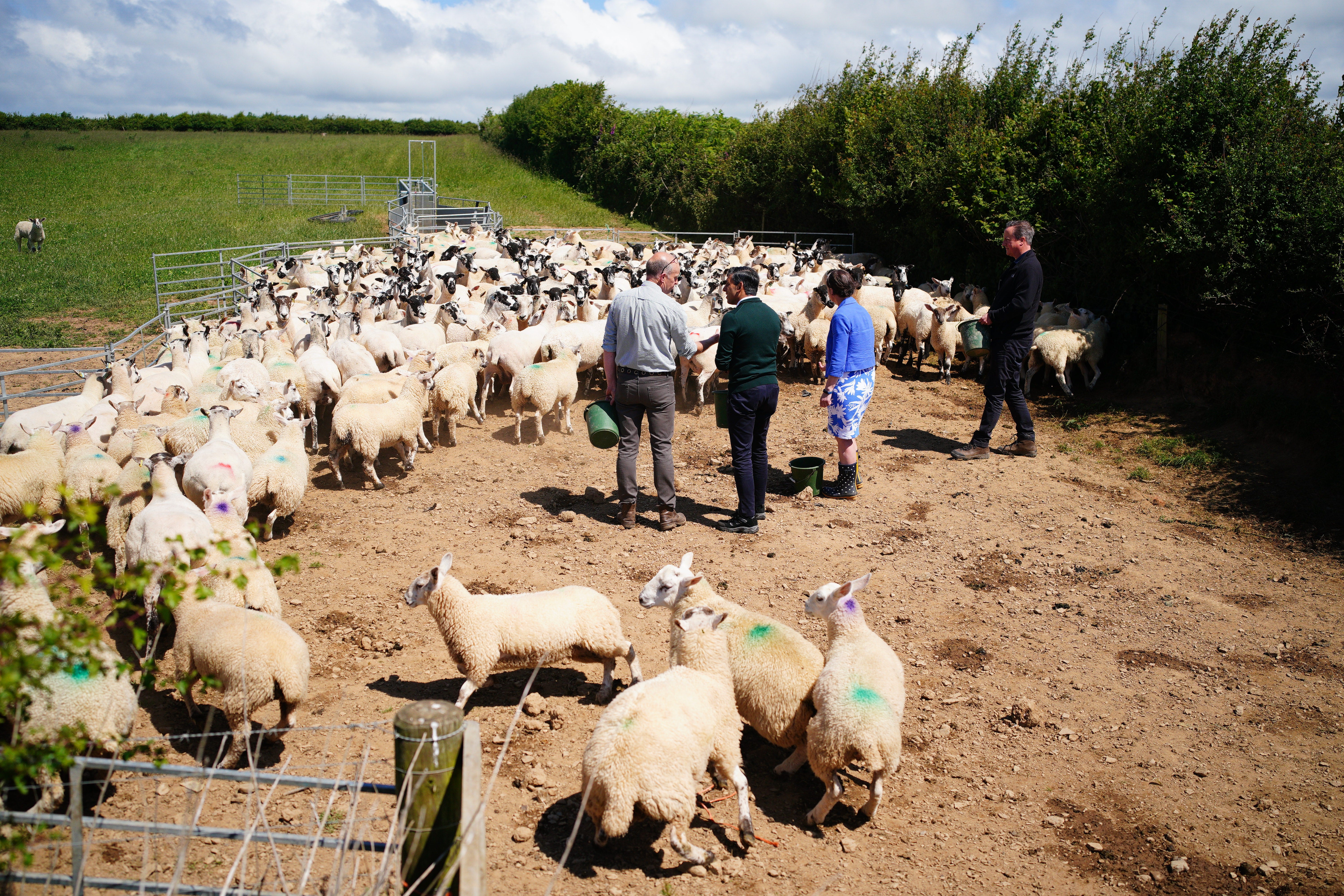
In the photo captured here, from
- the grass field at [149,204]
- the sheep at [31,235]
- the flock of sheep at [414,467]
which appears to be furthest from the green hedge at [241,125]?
the flock of sheep at [414,467]

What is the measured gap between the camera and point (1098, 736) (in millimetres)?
4988

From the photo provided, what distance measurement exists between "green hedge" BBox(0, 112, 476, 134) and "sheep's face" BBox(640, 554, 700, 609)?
2887 inches

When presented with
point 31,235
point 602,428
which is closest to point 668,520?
point 602,428

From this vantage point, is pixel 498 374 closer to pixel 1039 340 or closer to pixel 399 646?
pixel 399 646

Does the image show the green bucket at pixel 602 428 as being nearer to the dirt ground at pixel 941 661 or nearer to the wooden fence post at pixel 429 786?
the dirt ground at pixel 941 661

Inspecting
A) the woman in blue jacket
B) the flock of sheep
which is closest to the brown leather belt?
the woman in blue jacket

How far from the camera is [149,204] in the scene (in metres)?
37.4

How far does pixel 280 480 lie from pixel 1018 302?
24.2 ft

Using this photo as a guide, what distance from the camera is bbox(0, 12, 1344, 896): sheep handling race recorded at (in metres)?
3.75

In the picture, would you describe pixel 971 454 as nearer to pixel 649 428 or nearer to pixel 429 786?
pixel 649 428

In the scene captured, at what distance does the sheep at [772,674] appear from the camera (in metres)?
4.47

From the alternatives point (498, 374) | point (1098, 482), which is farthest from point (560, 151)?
point (1098, 482)

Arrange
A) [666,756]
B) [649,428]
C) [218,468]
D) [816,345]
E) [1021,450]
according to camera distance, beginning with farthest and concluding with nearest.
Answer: [816,345]
[1021,450]
[649,428]
[218,468]
[666,756]

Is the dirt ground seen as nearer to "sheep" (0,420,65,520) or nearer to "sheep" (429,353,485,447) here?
"sheep" (429,353,485,447)
